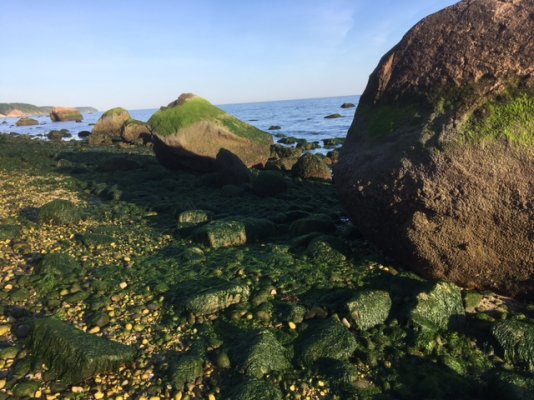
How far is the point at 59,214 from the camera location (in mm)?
8680

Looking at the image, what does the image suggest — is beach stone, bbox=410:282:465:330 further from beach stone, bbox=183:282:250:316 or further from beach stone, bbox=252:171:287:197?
beach stone, bbox=252:171:287:197

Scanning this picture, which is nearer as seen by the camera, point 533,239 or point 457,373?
point 457,373

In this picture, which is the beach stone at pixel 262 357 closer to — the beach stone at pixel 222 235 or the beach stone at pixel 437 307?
the beach stone at pixel 437 307

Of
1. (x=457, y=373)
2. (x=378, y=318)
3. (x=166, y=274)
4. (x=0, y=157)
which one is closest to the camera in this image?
(x=457, y=373)

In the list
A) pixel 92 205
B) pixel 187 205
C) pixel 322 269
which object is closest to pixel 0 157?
pixel 92 205

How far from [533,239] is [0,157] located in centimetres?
1996

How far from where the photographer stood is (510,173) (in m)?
5.27

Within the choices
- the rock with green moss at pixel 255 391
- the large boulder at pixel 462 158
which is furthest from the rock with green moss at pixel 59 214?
the rock with green moss at pixel 255 391

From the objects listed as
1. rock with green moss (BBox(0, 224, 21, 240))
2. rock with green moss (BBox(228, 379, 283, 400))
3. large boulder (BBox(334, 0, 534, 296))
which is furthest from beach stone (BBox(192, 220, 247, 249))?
rock with green moss (BBox(228, 379, 283, 400))

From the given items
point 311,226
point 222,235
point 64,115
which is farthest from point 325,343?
point 64,115

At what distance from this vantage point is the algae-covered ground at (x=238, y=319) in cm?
413

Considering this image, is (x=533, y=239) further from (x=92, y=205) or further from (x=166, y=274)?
(x=92, y=205)

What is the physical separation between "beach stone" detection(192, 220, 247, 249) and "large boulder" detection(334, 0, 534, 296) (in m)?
2.17

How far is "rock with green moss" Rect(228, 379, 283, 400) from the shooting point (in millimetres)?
3904
